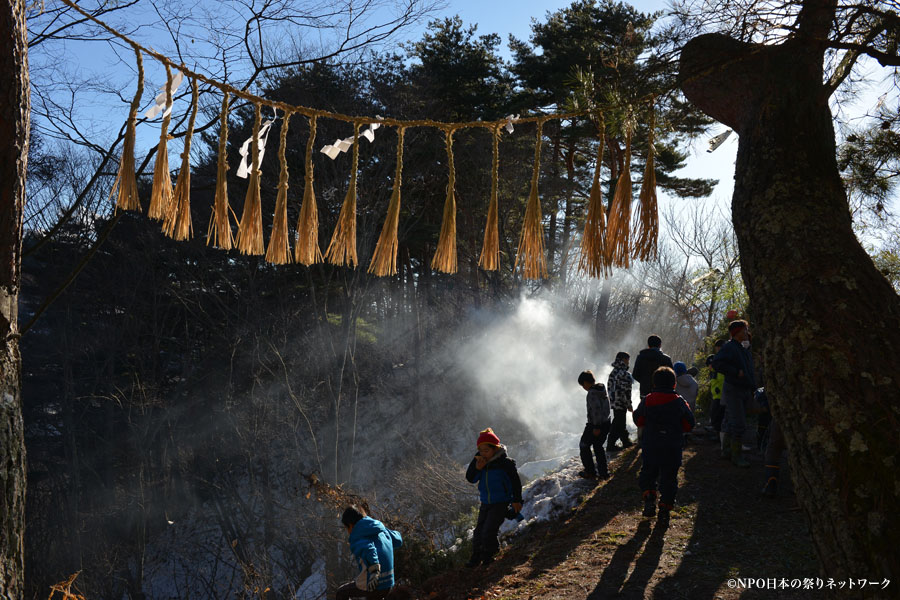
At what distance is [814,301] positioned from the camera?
7.63 feet

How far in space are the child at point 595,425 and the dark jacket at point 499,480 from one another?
1803 millimetres

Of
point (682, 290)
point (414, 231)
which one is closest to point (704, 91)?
point (414, 231)

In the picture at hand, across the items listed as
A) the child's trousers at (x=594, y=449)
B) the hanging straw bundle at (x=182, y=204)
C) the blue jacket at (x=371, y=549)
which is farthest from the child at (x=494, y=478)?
the hanging straw bundle at (x=182, y=204)

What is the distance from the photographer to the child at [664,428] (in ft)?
17.6

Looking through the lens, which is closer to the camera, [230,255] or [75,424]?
[75,424]

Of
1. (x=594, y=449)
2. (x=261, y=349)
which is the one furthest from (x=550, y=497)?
(x=261, y=349)

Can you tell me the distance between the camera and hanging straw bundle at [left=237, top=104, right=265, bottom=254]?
3.14 meters

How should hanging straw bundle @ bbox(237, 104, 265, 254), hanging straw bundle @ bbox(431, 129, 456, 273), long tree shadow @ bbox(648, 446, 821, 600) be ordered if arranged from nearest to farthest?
hanging straw bundle @ bbox(237, 104, 265, 254)
hanging straw bundle @ bbox(431, 129, 456, 273)
long tree shadow @ bbox(648, 446, 821, 600)

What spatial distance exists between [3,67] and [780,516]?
6.35 m

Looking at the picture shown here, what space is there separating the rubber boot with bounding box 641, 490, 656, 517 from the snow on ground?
4.37ft

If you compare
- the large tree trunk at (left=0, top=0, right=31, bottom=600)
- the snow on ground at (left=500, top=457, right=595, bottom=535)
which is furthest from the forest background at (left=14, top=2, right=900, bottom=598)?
the large tree trunk at (left=0, top=0, right=31, bottom=600)

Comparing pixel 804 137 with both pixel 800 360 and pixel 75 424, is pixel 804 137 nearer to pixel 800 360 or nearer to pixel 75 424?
pixel 800 360

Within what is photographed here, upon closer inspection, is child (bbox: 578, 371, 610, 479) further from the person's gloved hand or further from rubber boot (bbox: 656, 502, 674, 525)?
the person's gloved hand

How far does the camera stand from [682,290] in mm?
22312
